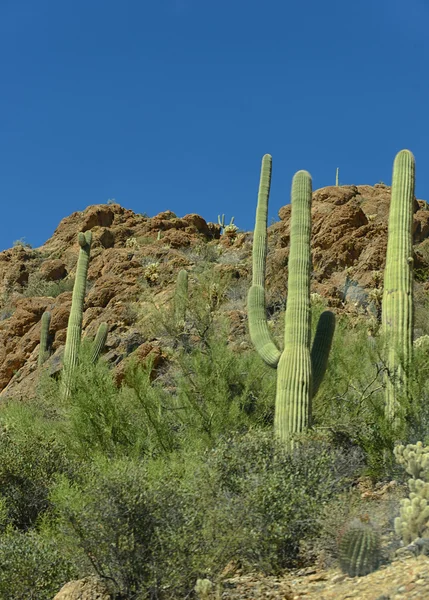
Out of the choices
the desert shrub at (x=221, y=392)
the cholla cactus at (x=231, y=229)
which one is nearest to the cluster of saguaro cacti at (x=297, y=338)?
the desert shrub at (x=221, y=392)

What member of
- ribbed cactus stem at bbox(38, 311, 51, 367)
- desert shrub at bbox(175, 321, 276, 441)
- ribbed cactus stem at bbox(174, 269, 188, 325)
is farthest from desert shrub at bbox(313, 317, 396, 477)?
ribbed cactus stem at bbox(38, 311, 51, 367)

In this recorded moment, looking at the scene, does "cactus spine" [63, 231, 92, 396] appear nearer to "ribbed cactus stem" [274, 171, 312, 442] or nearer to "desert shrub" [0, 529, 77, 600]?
"ribbed cactus stem" [274, 171, 312, 442]

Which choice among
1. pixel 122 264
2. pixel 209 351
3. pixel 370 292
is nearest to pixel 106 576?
pixel 209 351

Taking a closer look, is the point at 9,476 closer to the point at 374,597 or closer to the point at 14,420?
the point at 14,420

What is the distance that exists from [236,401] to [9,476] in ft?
11.4

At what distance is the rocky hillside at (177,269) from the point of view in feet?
71.6

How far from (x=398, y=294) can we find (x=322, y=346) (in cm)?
131

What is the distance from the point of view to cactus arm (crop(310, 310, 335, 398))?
37.0ft

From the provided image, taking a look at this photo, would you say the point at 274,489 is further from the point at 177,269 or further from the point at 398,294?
the point at 177,269

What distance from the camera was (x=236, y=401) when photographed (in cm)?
1248

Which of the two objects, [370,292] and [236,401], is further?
[370,292]

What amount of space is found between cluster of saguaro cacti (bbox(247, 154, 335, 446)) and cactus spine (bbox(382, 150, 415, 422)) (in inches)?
38.4

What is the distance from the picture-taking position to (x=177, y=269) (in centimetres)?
2484

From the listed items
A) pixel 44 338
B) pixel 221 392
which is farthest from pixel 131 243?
pixel 221 392
